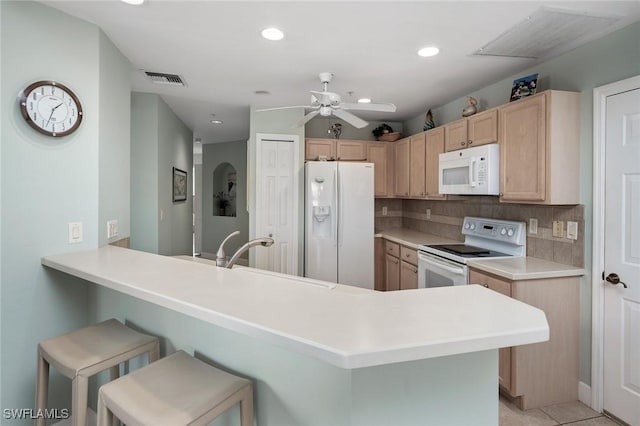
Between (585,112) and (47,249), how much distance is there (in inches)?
138

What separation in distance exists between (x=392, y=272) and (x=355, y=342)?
11.2ft

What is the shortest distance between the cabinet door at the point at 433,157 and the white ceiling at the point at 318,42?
16.3 inches

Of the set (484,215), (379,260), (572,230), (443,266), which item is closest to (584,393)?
(572,230)

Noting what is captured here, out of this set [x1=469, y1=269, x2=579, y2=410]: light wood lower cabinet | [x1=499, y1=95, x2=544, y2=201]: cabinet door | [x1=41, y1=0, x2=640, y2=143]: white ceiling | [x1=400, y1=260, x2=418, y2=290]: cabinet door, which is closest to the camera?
[x1=41, y1=0, x2=640, y2=143]: white ceiling

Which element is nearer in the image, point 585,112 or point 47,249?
point 47,249

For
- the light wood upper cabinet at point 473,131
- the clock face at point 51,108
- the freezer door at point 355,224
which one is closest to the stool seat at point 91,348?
the clock face at point 51,108

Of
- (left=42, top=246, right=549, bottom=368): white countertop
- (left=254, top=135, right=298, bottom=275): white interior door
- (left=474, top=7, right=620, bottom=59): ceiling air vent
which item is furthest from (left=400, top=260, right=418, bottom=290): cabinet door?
(left=42, top=246, right=549, bottom=368): white countertop

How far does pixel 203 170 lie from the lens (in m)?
7.89

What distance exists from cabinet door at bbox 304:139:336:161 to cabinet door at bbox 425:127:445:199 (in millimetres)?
1168

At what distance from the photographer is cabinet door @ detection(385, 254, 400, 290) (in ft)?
13.1

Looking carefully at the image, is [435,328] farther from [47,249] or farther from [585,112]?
[585,112]

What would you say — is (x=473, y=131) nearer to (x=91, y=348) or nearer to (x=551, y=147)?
(x=551, y=147)

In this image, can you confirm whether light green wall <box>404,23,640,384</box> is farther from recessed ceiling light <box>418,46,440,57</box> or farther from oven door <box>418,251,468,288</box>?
recessed ceiling light <box>418,46,440,57</box>

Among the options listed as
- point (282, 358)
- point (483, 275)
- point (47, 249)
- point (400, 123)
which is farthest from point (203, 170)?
point (282, 358)
